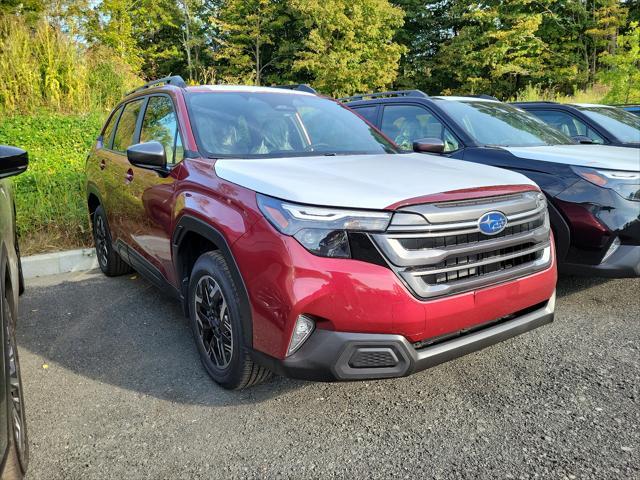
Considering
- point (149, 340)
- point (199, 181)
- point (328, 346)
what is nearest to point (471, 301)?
point (328, 346)

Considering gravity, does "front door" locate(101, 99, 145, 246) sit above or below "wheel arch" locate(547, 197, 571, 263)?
above

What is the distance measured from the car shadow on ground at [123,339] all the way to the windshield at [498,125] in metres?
3.09

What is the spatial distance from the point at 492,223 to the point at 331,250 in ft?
2.67

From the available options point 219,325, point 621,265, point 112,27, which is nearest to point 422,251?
point 219,325

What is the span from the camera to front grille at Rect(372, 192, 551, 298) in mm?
2094

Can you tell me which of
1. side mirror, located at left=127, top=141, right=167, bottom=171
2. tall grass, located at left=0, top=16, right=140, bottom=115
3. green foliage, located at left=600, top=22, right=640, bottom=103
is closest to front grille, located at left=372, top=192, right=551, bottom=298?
side mirror, located at left=127, top=141, right=167, bottom=171

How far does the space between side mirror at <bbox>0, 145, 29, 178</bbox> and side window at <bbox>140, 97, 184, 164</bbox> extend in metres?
0.98

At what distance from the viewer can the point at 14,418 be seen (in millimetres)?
1575

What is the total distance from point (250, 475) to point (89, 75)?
27.2ft

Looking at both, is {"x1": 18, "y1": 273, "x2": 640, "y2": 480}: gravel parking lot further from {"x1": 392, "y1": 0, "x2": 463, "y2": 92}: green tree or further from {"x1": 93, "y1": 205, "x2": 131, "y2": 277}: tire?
{"x1": 392, "y1": 0, "x2": 463, "y2": 92}: green tree

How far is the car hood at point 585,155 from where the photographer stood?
373 centimetres

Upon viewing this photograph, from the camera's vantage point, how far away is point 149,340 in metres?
3.44

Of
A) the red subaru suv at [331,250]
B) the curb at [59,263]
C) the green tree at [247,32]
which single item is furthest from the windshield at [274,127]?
the green tree at [247,32]

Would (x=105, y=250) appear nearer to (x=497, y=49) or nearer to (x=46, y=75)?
(x=46, y=75)
